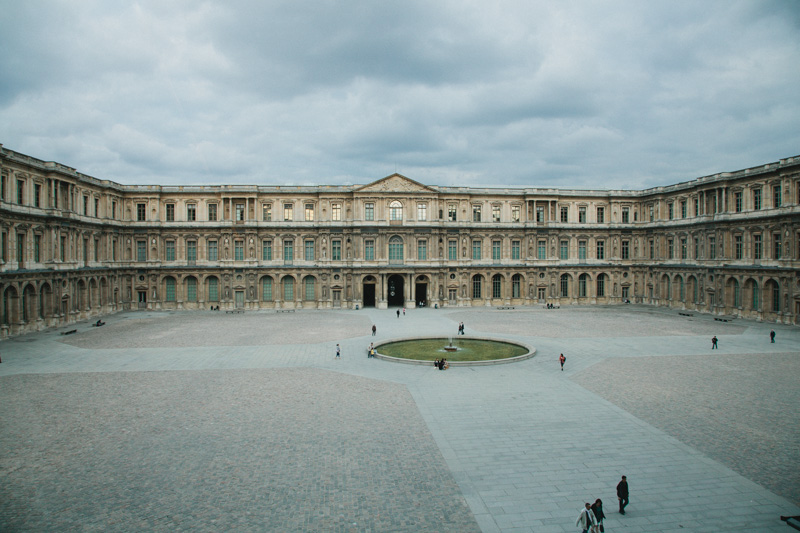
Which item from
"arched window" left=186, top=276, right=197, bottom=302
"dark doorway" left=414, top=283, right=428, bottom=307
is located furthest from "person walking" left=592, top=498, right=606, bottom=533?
"arched window" left=186, top=276, right=197, bottom=302

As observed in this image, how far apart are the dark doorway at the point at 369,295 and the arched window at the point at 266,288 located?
12.3 metres

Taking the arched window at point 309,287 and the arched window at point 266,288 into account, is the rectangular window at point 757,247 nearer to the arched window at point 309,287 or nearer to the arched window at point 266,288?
the arched window at point 309,287

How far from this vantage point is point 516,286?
6488cm

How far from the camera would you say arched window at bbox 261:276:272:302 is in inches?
2413

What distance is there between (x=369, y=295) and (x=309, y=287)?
26.9ft

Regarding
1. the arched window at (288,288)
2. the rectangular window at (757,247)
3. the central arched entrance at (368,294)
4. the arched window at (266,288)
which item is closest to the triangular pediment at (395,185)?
the central arched entrance at (368,294)

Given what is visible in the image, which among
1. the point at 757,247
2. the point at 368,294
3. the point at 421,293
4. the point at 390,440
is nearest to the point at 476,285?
the point at 421,293

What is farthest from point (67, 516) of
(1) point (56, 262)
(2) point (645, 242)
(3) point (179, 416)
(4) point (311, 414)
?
(2) point (645, 242)

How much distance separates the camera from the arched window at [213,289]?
60844mm

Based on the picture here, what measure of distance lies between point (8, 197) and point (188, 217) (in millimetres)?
21751

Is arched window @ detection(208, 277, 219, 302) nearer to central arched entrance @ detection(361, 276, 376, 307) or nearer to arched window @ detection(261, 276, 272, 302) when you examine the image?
arched window @ detection(261, 276, 272, 302)

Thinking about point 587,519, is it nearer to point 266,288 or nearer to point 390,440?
point 390,440

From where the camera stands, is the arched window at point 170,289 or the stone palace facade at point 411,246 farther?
the arched window at point 170,289

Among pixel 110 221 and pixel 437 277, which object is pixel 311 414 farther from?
pixel 110 221
